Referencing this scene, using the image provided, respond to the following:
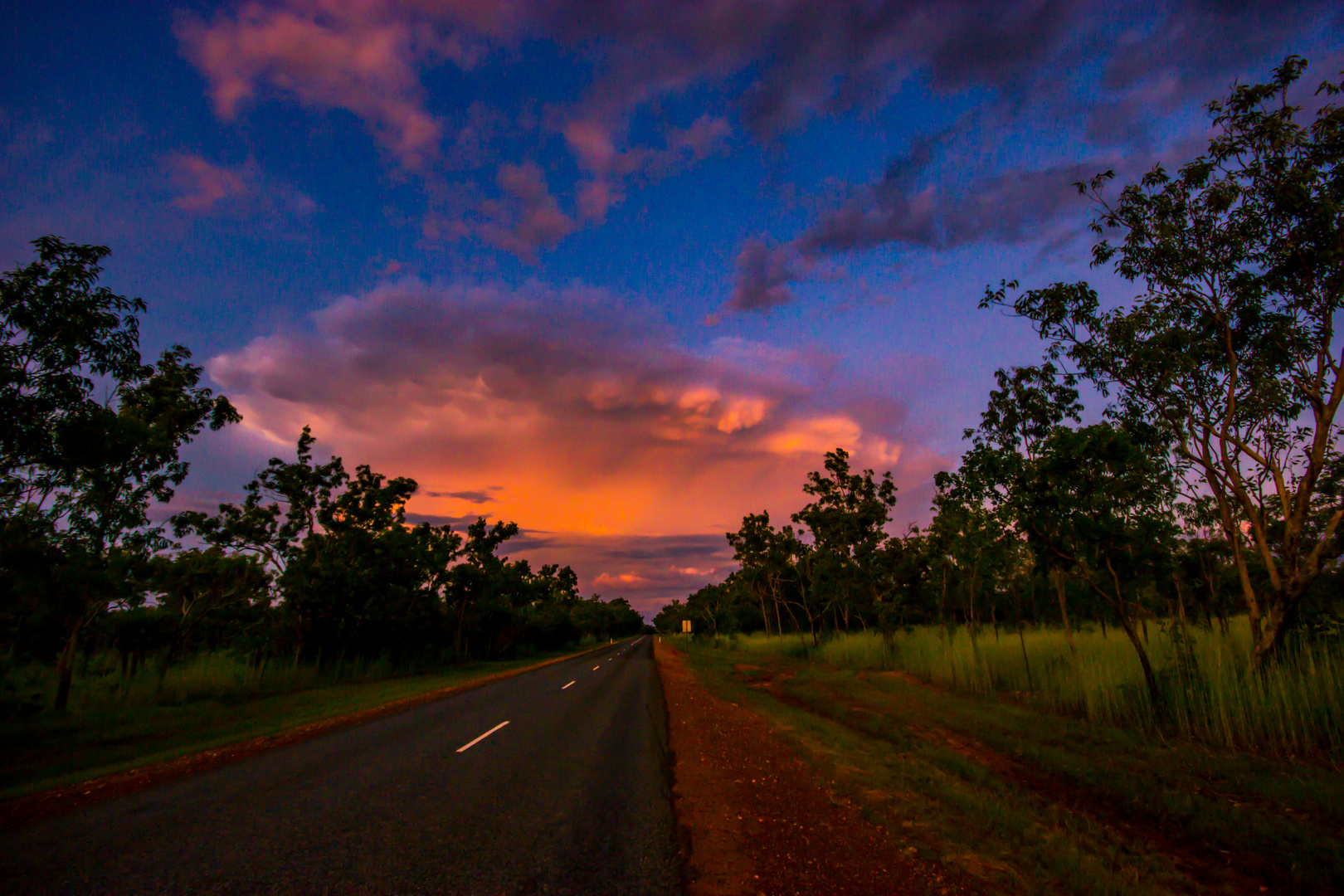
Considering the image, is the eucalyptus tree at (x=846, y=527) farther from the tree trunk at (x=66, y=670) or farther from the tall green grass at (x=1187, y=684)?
the tree trunk at (x=66, y=670)

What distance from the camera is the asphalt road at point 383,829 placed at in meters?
4.94

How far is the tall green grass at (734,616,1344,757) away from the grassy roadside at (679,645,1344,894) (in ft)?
2.09

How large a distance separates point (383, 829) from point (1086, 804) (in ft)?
27.9

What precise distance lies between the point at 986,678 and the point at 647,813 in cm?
1407

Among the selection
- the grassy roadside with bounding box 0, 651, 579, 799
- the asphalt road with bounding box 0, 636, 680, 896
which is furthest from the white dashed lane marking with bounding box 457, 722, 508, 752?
the grassy roadside with bounding box 0, 651, 579, 799

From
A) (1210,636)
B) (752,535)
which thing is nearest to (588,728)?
(1210,636)

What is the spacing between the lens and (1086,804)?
7582 millimetres

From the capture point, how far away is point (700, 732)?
41.3 ft

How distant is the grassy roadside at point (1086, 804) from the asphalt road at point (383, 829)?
3068 mm

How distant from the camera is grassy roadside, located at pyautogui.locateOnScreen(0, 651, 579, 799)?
952 cm

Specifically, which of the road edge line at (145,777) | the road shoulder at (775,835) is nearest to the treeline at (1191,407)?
the road shoulder at (775,835)

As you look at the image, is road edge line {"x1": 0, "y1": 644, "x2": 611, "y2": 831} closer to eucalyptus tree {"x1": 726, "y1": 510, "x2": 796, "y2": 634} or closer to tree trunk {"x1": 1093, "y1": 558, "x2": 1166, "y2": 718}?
tree trunk {"x1": 1093, "y1": 558, "x2": 1166, "y2": 718}

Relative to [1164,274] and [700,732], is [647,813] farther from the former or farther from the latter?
[1164,274]

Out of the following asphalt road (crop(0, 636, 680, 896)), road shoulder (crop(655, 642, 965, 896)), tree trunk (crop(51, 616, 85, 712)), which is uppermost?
tree trunk (crop(51, 616, 85, 712))
